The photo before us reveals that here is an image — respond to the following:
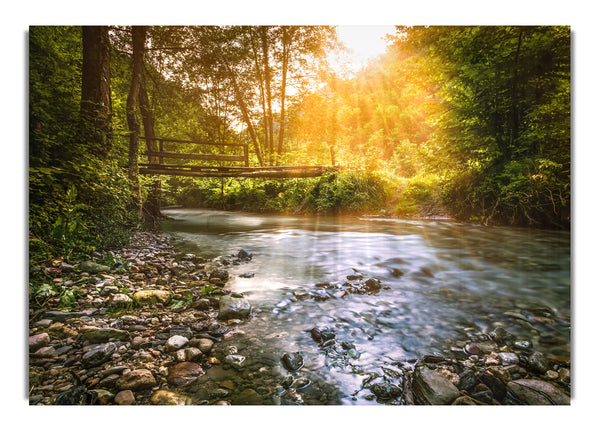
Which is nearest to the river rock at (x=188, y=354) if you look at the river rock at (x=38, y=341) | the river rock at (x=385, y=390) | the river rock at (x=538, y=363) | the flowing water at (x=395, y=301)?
the flowing water at (x=395, y=301)

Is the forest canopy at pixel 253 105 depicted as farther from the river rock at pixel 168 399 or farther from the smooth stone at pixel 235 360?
the smooth stone at pixel 235 360

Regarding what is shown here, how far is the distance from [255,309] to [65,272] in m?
2.30

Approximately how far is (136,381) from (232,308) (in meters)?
1.11

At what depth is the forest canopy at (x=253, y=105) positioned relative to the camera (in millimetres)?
3029

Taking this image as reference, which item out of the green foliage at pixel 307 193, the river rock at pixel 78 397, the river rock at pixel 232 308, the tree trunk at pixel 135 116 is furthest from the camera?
the green foliage at pixel 307 193

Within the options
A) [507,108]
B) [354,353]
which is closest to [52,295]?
[354,353]

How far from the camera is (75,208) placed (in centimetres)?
342

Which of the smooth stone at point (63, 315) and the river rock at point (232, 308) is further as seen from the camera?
the river rock at point (232, 308)

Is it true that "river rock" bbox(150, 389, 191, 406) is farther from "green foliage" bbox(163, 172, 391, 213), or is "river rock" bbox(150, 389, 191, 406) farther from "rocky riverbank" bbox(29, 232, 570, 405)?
"green foliage" bbox(163, 172, 391, 213)

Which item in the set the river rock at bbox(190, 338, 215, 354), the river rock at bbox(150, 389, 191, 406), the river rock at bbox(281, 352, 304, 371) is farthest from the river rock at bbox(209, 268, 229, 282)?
the river rock at bbox(150, 389, 191, 406)

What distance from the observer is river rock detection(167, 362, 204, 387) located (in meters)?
1.78

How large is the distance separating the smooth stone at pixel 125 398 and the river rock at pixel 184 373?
21 centimetres
